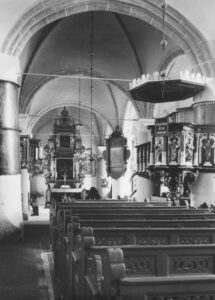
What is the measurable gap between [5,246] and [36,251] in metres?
0.78

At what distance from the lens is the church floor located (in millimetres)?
5030

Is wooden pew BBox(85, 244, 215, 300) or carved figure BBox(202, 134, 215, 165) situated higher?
carved figure BBox(202, 134, 215, 165)

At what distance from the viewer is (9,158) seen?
8.76 m

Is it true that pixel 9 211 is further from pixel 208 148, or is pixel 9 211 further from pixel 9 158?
pixel 208 148

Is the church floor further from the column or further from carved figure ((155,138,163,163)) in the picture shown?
the column

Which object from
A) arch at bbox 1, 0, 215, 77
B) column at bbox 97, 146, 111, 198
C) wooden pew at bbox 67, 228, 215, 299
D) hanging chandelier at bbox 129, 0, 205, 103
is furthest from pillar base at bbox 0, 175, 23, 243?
column at bbox 97, 146, 111, 198

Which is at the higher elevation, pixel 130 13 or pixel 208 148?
pixel 130 13

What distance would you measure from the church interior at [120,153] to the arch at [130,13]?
1.0 inches

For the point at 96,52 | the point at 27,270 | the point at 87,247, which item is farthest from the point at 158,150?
the point at 96,52

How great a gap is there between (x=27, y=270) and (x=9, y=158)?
3.17 metres

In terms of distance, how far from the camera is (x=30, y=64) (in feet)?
46.0

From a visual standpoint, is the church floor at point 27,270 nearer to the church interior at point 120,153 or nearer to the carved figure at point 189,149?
the church interior at point 120,153

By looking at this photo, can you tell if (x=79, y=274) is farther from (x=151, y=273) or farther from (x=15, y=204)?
(x=15, y=204)

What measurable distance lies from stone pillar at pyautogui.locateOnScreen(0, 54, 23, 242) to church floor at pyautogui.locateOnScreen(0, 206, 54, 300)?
44 centimetres
